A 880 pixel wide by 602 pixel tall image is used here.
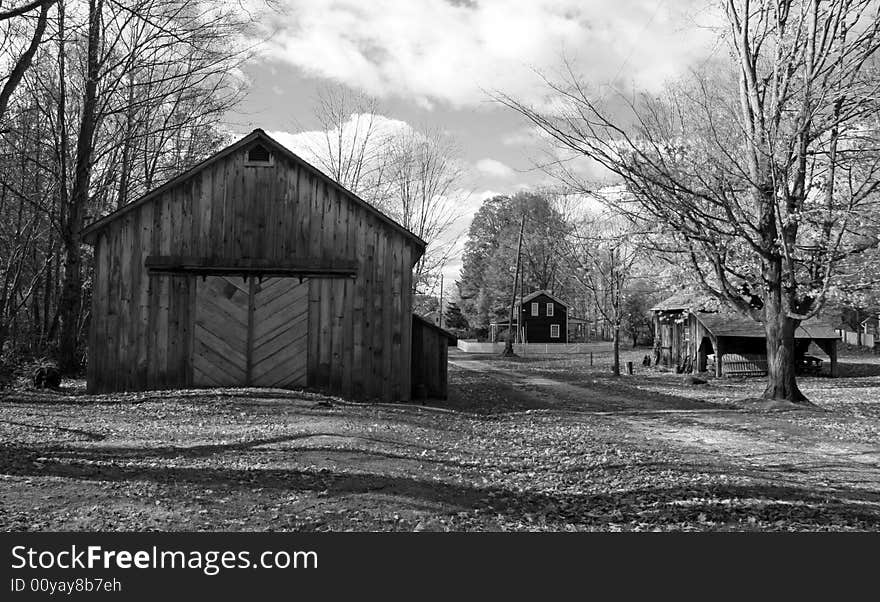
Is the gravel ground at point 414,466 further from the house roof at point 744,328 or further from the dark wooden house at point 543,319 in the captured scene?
the dark wooden house at point 543,319

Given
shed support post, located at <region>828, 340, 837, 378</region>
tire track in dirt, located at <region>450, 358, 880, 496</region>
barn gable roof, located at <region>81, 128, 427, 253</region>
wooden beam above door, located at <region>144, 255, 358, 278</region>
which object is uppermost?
barn gable roof, located at <region>81, 128, 427, 253</region>

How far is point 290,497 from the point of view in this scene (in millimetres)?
7457

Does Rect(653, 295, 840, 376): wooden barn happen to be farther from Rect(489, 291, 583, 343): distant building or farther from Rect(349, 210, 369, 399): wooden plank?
Rect(489, 291, 583, 343): distant building

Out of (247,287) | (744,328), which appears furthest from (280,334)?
(744,328)

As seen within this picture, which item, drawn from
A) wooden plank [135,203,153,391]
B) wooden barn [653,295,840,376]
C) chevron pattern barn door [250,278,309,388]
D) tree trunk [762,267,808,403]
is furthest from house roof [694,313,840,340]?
wooden plank [135,203,153,391]

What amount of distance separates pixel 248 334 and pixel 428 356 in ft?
15.3

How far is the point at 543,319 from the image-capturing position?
63.7m

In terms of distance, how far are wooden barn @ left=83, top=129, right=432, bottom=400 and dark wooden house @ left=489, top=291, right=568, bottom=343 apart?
153 feet

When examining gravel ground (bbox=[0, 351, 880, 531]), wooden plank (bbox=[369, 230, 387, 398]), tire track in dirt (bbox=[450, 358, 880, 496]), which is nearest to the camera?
gravel ground (bbox=[0, 351, 880, 531])

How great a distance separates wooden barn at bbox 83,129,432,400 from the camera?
16969mm

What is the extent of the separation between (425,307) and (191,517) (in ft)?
195

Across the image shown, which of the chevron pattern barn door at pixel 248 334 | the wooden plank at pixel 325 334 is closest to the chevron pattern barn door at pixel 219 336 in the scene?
the chevron pattern barn door at pixel 248 334

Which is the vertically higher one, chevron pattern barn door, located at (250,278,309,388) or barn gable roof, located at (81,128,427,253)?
barn gable roof, located at (81,128,427,253)

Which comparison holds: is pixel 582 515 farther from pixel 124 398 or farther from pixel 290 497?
pixel 124 398
